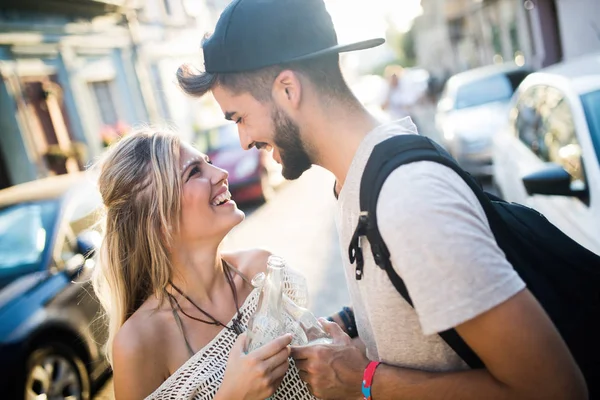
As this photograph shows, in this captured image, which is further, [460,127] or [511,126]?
[460,127]

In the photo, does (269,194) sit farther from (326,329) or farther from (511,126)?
(326,329)

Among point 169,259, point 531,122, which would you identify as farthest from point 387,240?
point 531,122

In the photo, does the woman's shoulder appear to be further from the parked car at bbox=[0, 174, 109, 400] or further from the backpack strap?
the parked car at bbox=[0, 174, 109, 400]

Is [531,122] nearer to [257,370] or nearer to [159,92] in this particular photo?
[257,370]

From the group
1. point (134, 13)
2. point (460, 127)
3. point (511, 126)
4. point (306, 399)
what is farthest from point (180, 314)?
point (134, 13)

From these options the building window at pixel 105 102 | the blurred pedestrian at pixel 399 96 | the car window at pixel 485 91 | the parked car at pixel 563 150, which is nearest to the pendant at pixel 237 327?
the parked car at pixel 563 150

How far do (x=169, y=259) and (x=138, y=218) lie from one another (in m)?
0.22

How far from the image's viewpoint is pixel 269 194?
10062 mm

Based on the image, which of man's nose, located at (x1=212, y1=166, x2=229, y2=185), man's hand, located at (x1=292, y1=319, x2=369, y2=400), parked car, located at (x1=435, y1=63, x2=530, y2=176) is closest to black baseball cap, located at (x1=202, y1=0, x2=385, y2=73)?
man's nose, located at (x1=212, y1=166, x2=229, y2=185)

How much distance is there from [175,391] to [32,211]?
3.07 m

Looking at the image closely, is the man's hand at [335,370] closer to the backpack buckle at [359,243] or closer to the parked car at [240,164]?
the backpack buckle at [359,243]

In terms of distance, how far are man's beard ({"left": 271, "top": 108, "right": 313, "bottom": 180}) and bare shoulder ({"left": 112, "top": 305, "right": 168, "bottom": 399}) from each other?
33.6 inches

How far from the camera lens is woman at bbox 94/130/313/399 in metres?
1.91

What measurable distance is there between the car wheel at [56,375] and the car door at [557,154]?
→ 3.38m
